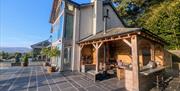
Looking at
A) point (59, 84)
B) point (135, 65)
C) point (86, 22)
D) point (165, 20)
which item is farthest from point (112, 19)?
point (59, 84)

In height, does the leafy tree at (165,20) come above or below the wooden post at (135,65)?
above

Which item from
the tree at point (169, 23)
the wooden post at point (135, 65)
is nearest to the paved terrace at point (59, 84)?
the wooden post at point (135, 65)

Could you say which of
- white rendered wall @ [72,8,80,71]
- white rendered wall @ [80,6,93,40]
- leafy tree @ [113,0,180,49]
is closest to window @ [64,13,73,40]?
white rendered wall @ [72,8,80,71]

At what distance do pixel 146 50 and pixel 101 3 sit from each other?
21.4ft

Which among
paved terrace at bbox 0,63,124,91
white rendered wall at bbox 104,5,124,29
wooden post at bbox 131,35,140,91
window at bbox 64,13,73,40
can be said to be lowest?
paved terrace at bbox 0,63,124,91

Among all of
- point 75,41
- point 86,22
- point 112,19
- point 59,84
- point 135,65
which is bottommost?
point 59,84

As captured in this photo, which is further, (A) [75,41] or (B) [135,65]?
(A) [75,41]

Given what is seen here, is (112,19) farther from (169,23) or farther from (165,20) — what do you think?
(169,23)

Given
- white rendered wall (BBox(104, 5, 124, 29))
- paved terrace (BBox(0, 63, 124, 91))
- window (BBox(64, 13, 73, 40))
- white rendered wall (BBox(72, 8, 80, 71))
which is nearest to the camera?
paved terrace (BBox(0, 63, 124, 91))

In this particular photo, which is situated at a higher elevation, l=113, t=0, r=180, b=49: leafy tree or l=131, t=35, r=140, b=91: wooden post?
l=113, t=0, r=180, b=49: leafy tree

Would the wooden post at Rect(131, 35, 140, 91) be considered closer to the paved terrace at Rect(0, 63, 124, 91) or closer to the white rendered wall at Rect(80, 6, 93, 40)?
the paved terrace at Rect(0, 63, 124, 91)

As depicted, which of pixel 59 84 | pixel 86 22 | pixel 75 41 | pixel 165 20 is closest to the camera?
pixel 59 84

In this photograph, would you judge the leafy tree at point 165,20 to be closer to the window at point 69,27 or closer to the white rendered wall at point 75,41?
the white rendered wall at point 75,41

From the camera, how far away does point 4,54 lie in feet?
96.1
